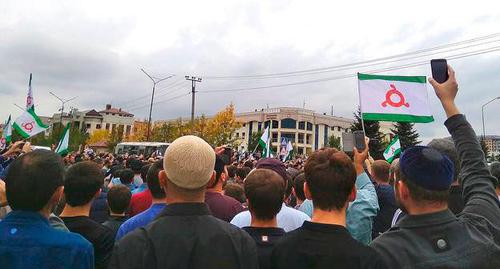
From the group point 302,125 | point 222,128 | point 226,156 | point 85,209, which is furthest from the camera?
point 302,125

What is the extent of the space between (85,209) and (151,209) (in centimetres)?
55

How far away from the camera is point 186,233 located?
201 cm

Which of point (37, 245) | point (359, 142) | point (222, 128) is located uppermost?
point (222, 128)

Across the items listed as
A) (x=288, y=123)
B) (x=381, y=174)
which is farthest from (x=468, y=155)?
(x=288, y=123)

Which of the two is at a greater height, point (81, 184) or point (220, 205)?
point (81, 184)

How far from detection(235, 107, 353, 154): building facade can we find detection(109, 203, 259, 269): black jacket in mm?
99509

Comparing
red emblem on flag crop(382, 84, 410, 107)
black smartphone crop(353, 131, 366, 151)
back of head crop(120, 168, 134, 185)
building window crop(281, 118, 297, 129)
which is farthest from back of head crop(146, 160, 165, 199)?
building window crop(281, 118, 297, 129)

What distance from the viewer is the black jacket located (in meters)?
1.94

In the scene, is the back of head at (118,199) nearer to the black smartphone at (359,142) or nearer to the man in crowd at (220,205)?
the man in crowd at (220,205)

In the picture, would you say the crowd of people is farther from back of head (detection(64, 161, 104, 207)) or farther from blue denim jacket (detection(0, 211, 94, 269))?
back of head (detection(64, 161, 104, 207))

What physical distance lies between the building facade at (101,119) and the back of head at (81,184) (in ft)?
370

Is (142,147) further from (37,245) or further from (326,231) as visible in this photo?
(326,231)

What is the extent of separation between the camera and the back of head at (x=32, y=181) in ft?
7.54

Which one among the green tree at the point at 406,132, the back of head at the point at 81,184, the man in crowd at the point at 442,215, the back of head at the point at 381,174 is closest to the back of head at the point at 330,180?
the man in crowd at the point at 442,215
